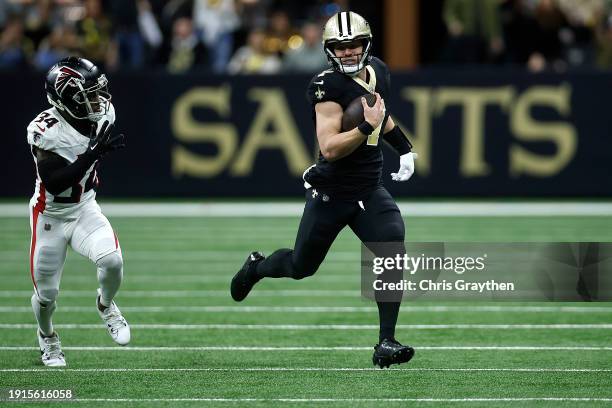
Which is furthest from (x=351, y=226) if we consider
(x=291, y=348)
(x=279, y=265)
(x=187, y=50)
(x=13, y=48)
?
(x=13, y=48)

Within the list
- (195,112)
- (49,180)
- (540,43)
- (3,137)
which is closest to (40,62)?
(3,137)

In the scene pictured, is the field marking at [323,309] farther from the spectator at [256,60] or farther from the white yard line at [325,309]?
the spectator at [256,60]

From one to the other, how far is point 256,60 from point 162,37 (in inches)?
69.5

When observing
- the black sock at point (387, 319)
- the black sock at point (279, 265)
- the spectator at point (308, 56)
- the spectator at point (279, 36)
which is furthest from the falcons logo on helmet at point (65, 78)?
the spectator at point (279, 36)

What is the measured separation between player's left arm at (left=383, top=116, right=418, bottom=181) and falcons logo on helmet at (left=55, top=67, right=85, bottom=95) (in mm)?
1760

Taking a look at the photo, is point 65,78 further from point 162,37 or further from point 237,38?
point 162,37

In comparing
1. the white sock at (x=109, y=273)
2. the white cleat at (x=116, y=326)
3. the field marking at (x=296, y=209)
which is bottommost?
the field marking at (x=296, y=209)

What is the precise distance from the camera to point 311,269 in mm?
7125

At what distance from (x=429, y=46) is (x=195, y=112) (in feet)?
18.7

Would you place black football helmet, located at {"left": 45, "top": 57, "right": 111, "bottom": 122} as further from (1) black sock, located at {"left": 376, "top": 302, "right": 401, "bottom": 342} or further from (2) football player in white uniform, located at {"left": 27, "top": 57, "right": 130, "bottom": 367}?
(1) black sock, located at {"left": 376, "top": 302, "right": 401, "bottom": 342}

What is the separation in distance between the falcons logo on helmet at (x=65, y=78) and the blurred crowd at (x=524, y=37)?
34.2 feet

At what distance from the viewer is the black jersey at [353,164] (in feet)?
22.3

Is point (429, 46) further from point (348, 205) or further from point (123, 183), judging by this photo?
point (348, 205)

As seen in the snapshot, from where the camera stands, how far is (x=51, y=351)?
7.11 metres
